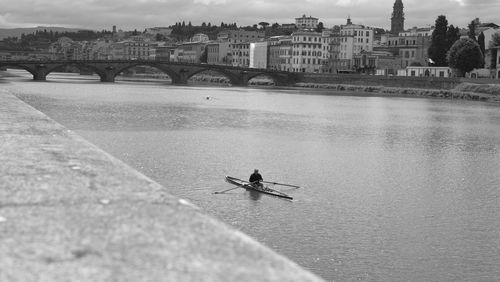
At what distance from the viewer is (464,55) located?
270ft

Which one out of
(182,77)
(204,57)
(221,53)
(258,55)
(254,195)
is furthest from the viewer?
(204,57)

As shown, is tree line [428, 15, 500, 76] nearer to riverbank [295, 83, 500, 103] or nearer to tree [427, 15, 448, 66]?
tree [427, 15, 448, 66]

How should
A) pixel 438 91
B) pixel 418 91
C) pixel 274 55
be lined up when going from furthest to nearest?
pixel 274 55 < pixel 418 91 < pixel 438 91

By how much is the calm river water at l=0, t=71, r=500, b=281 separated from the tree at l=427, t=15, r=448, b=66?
4265 centimetres

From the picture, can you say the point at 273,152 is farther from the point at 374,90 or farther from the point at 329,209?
the point at 374,90

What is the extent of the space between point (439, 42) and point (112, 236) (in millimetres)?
90799

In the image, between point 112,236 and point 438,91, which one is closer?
point 112,236

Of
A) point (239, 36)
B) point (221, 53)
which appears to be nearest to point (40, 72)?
point (221, 53)

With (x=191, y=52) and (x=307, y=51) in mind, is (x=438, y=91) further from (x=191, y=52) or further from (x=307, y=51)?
(x=191, y=52)

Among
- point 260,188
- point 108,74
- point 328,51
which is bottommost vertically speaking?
point 260,188

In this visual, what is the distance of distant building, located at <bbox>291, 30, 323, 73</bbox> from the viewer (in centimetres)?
13025

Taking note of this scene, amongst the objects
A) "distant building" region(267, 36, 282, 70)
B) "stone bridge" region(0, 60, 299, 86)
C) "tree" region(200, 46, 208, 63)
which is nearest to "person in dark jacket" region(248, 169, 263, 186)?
"stone bridge" region(0, 60, 299, 86)

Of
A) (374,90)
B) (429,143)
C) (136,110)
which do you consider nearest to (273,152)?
(429,143)

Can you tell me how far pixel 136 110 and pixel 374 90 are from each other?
50646 mm
